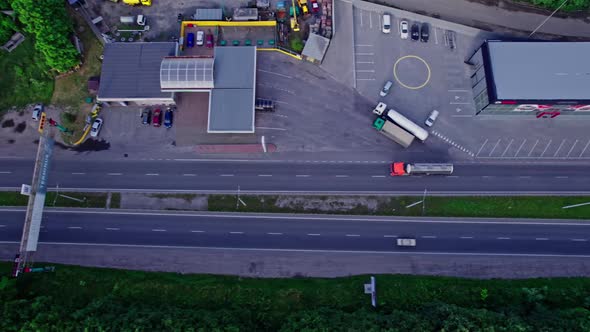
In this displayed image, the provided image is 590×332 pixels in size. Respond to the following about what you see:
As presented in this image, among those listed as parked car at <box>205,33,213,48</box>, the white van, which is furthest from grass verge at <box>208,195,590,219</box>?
the white van

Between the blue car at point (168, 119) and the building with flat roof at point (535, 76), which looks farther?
the blue car at point (168, 119)

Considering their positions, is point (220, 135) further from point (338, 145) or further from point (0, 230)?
point (0, 230)

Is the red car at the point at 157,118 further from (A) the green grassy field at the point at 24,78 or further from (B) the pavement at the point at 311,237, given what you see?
(A) the green grassy field at the point at 24,78

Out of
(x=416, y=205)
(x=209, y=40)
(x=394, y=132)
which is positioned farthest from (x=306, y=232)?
(x=209, y=40)

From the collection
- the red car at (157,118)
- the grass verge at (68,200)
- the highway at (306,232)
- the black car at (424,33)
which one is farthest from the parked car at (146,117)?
the black car at (424,33)

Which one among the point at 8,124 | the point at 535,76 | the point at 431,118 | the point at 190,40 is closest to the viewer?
the point at 535,76

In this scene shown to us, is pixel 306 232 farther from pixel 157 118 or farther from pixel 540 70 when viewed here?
pixel 540 70
